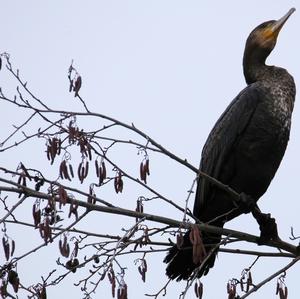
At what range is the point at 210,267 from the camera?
591 cm

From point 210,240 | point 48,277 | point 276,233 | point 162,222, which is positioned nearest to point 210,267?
point 210,240

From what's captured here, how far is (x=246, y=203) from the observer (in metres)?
5.57

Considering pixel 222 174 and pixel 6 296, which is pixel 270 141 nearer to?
pixel 222 174

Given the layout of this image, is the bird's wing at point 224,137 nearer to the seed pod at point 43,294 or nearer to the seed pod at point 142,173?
the seed pod at point 142,173

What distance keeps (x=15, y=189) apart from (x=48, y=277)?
0.55 m

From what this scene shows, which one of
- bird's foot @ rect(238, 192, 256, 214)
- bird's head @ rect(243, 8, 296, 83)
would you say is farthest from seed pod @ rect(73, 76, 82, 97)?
bird's head @ rect(243, 8, 296, 83)

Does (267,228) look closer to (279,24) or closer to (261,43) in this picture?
(261,43)

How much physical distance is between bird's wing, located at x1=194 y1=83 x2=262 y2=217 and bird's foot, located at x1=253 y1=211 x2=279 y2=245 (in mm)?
490

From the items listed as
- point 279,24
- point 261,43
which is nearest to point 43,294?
point 261,43

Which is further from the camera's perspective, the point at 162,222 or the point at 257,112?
the point at 257,112

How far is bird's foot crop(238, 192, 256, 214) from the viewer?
18.2ft

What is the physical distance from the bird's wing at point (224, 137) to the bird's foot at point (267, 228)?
19.3 inches

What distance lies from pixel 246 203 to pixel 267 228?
0.74ft

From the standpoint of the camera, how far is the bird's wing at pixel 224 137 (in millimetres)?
5977
